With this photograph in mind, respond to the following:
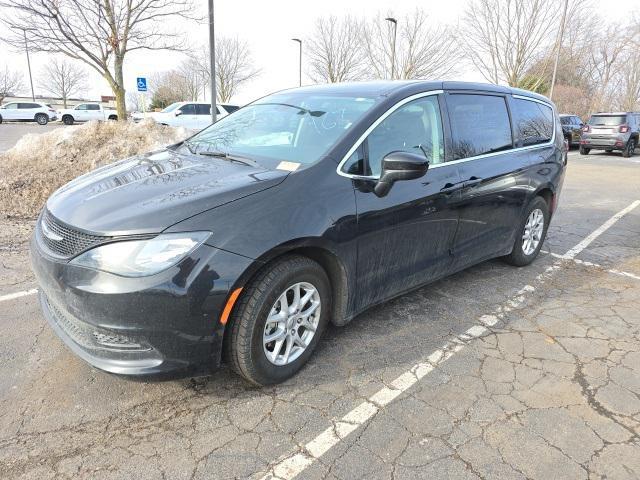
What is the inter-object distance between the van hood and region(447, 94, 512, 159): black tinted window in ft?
5.36

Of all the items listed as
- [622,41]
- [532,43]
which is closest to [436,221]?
[532,43]

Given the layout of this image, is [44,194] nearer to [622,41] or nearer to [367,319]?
[367,319]

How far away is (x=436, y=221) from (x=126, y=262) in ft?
6.90

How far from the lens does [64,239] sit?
2.36 metres

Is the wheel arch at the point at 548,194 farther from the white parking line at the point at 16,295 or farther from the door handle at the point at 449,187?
the white parking line at the point at 16,295

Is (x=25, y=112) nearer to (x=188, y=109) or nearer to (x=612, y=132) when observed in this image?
(x=188, y=109)

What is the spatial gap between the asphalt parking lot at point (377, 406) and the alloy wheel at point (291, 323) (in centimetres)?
20

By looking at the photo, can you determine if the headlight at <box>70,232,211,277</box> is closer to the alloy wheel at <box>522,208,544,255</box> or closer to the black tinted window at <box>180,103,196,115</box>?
the alloy wheel at <box>522,208,544,255</box>

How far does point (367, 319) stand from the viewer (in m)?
3.51

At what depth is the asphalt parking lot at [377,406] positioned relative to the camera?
6.99 feet

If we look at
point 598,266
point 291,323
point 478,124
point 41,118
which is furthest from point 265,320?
point 41,118

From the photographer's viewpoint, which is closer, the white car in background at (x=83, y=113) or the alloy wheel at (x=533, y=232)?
the alloy wheel at (x=533, y=232)

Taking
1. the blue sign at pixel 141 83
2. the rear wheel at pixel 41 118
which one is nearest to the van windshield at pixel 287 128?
the blue sign at pixel 141 83

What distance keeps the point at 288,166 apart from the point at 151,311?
44.6 inches
